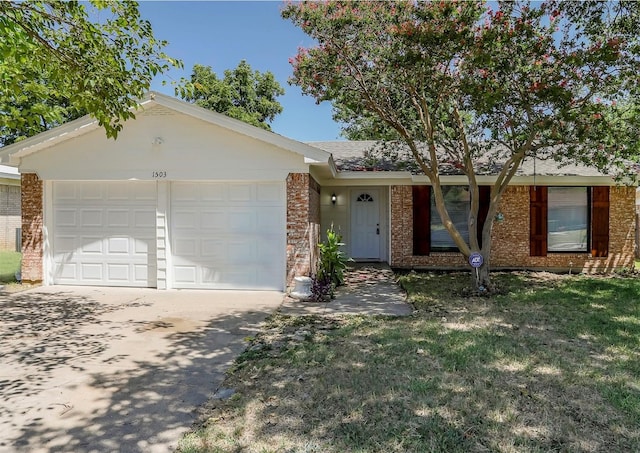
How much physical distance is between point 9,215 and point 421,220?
1601 cm

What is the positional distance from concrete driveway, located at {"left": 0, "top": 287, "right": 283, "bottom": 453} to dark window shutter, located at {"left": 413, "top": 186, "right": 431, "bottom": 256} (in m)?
5.15

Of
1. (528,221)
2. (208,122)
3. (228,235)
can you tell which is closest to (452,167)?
(528,221)

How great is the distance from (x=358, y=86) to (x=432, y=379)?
6293mm

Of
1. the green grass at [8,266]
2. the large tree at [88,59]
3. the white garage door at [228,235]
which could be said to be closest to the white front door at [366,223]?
the white garage door at [228,235]

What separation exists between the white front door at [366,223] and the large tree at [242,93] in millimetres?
12677

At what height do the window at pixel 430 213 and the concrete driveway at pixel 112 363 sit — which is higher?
the window at pixel 430 213

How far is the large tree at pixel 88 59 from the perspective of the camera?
5.65 metres

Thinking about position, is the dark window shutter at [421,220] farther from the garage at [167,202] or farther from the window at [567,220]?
the garage at [167,202]

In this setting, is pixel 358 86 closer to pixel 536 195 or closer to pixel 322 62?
pixel 322 62

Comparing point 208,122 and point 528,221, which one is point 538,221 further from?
point 208,122

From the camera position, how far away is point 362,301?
7.79 meters

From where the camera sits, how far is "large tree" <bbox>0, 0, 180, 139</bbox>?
5.65 metres

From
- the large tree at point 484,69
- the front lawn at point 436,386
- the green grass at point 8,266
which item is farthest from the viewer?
the green grass at point 8,266

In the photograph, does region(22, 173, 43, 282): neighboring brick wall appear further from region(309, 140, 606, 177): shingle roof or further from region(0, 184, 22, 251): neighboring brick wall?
region(0, 184, 22, 251): neighboring brick wall
